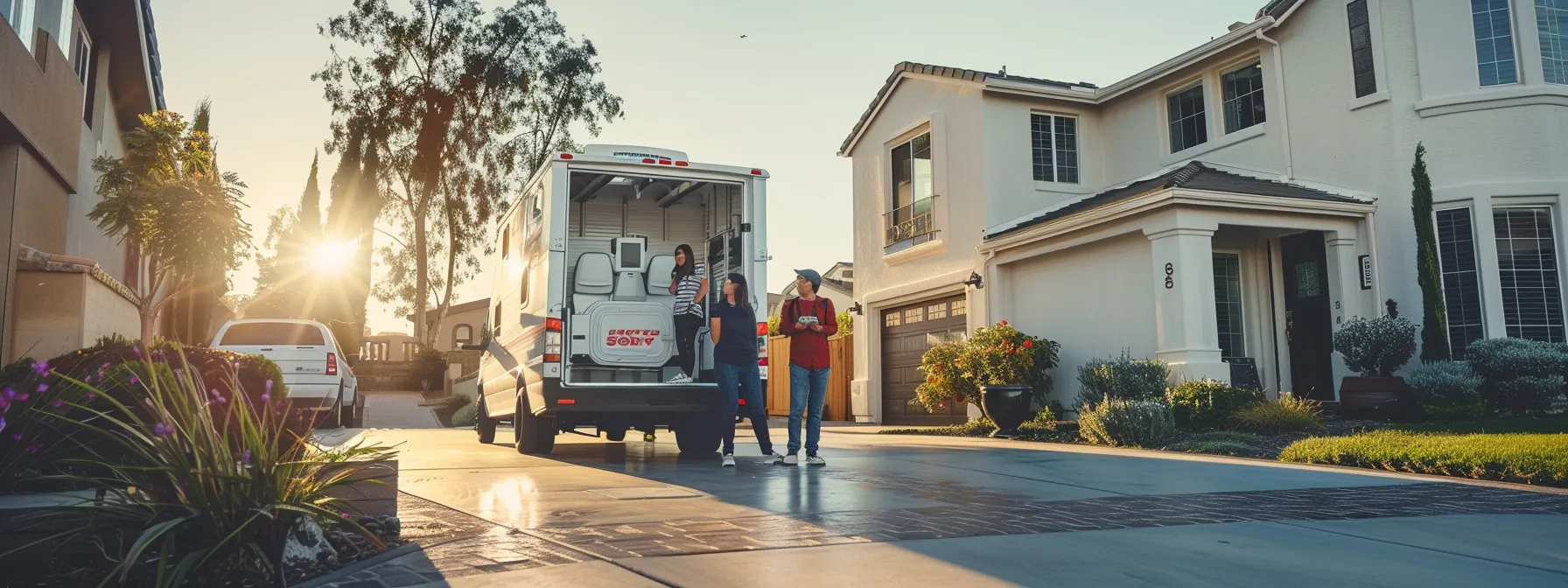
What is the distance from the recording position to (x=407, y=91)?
33.8 metres

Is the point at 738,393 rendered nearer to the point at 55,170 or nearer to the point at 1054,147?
the point at 55,170

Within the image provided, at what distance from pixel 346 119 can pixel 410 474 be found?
2964 cm

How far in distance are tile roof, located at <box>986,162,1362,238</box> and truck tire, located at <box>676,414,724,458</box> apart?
7.21 metres

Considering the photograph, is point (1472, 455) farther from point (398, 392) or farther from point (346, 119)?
point (346, 119)

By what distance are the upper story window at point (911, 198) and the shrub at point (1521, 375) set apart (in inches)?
352

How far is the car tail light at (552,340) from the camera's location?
30.5 ft

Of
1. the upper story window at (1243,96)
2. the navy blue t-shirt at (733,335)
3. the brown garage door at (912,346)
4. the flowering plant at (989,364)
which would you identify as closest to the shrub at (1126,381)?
the flowering plant at (989,364)

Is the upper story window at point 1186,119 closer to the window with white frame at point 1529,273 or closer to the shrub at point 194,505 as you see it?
the window with white frame at point 1529,273

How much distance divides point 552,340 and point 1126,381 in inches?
307

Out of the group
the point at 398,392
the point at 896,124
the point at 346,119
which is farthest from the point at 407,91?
the point at 896,124

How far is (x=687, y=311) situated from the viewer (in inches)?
376

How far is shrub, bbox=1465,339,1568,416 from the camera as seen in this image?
12.3m

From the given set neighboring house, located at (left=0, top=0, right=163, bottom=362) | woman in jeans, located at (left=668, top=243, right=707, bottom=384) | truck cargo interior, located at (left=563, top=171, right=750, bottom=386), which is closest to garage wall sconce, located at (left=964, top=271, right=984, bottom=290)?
truck cargo interior, located at (left=563, top=171, right=750, bottom=386)

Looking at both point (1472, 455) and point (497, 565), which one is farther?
point (1472, 455)
